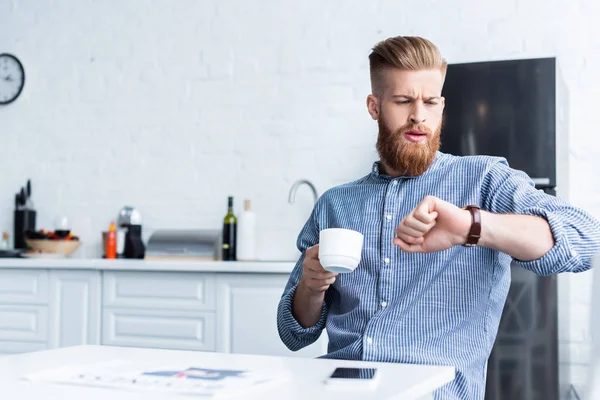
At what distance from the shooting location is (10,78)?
14.5 ft

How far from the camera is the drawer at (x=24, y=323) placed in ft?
Answer: 11.5

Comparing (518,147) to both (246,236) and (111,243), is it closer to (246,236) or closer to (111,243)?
(246,236)

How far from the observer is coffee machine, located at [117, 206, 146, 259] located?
3902 millimetres

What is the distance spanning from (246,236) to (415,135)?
2.07 metres

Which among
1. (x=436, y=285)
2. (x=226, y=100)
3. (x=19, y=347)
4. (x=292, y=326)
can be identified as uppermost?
(x=226, y=100)

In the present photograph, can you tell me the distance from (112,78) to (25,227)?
960mm

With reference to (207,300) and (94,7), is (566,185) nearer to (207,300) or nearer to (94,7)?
(207,300)

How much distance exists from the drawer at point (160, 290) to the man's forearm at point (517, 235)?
2.01m

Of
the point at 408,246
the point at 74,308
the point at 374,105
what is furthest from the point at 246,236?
the point at 408,246

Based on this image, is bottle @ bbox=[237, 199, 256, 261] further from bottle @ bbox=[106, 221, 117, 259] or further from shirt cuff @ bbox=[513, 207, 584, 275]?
shirt cuff @ bbox=[513, 207, 584, 275]

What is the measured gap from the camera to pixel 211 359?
1266 millimetres

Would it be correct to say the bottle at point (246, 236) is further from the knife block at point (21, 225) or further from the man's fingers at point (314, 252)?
the man's fingers at point (314, 252)

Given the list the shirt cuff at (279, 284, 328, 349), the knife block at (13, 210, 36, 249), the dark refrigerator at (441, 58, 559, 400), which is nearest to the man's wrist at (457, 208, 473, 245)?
the shirt cuff at (279, 284, 328, 349)

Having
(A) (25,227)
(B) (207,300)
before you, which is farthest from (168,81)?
(B) (207,300)
